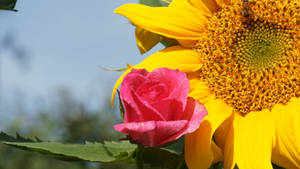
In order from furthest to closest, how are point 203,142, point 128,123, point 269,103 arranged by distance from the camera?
1. point 269,103
2. point 203,142
3. point 128,123

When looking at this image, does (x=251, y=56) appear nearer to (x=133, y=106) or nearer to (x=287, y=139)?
(x=287, y=139)

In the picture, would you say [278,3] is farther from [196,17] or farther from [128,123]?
[128,123]

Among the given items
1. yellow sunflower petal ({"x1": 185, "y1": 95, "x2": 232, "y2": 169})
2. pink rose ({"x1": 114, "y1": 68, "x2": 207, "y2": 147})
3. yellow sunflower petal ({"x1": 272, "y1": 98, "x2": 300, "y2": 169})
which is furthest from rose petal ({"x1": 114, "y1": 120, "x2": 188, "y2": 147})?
yellow sunflower petal ({"x1": 272, "y1": 98, "x2": 300, "y2": 169})

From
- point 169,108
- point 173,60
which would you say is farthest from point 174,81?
point 173,60

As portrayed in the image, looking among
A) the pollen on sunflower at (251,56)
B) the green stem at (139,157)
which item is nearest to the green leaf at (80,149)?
the green stem at (139,157)

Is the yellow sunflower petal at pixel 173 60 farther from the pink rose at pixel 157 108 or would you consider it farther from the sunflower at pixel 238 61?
the pink rose at pixel 157 108

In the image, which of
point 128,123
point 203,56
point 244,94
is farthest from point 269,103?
point 128,123
